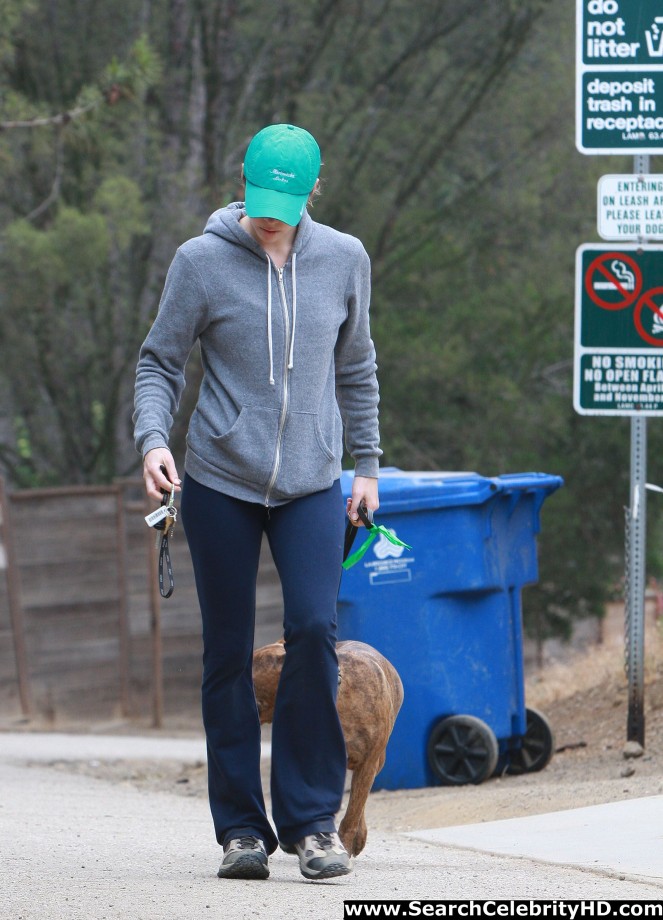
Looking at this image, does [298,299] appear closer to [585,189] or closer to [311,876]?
[311,876]

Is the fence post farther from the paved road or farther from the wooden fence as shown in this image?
the paved road

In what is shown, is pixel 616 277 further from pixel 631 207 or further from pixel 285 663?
pixel 285 663

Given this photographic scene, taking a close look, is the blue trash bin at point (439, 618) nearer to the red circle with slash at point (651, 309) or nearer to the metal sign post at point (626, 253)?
the metal sign post at point (626, 253)

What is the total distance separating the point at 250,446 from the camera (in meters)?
3.83

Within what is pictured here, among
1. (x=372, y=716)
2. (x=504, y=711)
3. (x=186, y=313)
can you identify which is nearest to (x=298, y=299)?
(x=186, y=313)

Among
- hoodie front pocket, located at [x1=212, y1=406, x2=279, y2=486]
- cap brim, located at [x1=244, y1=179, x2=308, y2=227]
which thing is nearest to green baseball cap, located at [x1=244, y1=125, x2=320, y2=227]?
cap brim, located at [x1=244, y1=179, x2=308, y2=227]

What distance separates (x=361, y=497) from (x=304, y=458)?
0.99 ft

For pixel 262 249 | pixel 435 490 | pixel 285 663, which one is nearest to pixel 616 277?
pixel 435 490

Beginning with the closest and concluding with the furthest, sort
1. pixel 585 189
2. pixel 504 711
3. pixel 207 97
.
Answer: pixel 504 711 → pixel 207 97 → pixel 585 189

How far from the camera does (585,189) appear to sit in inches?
536

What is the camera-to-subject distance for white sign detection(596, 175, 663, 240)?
22.3 feet

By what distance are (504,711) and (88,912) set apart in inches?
138

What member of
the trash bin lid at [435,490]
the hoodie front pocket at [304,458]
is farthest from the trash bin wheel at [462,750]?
the hoodie front pocket at [304,458]

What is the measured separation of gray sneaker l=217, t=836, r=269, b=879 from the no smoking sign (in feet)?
11.3
